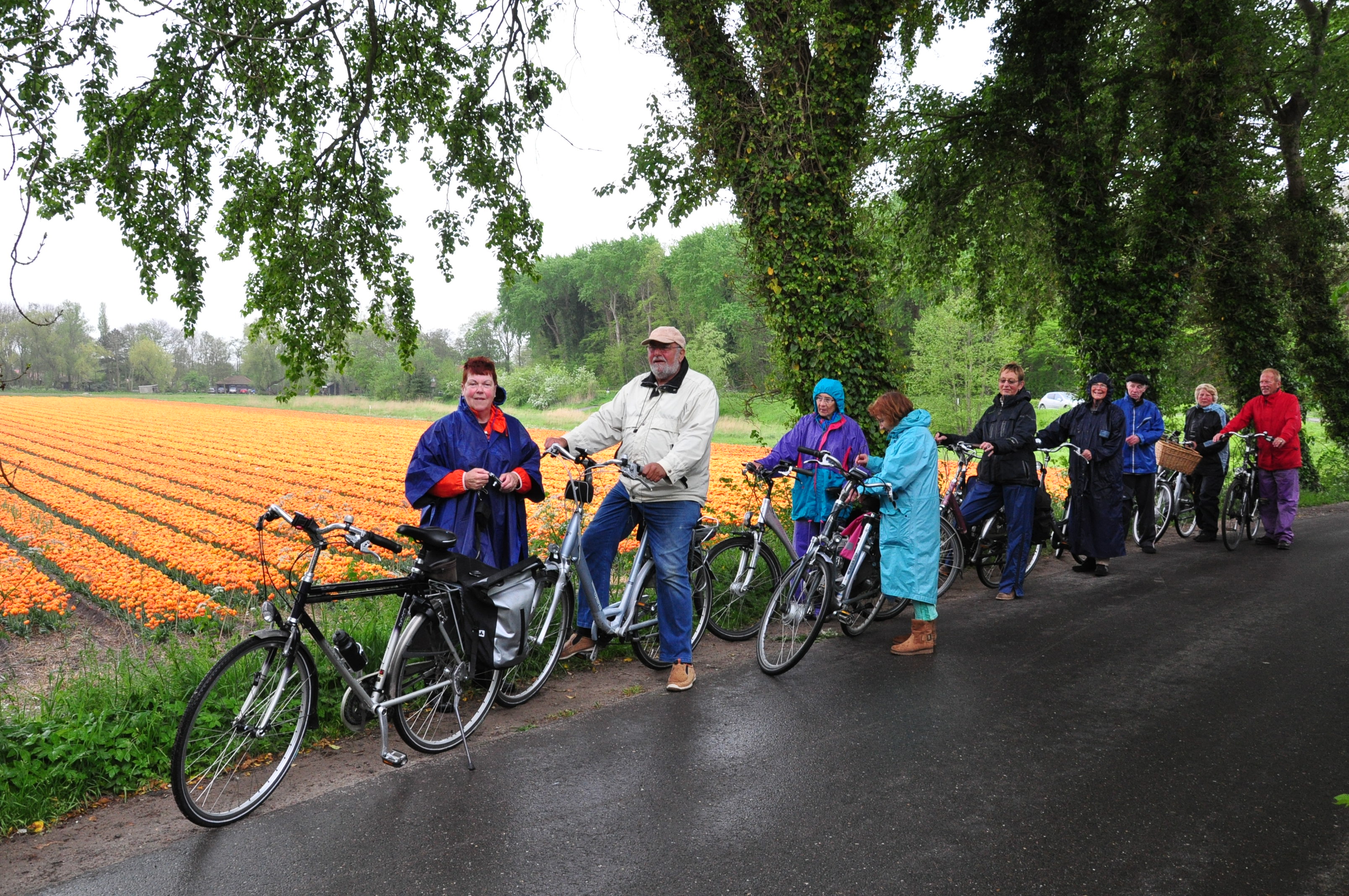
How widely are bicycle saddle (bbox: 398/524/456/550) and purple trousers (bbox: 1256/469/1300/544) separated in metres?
10.2

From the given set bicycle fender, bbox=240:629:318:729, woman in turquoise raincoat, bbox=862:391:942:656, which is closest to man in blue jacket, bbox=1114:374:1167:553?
woman in turquoise raincoat, bbox=862:391:942:656

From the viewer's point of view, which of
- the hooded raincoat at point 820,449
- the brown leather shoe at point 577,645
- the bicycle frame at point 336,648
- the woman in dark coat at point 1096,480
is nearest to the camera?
the bicycle frame at point 336,648

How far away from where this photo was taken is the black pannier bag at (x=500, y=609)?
4246mm

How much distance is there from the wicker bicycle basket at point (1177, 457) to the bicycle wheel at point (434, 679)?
8776 mm

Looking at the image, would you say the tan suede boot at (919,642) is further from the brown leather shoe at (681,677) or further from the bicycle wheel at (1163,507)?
the bicycle wheel at (1163,507)

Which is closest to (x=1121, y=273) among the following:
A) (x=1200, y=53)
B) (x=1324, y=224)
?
(x=1200, y=53)

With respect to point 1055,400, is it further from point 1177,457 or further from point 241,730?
point 241,730

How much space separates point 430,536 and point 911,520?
3248 mm

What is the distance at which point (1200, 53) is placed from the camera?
40.0ft

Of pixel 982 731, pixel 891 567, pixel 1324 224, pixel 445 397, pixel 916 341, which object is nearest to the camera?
pixel 982 731

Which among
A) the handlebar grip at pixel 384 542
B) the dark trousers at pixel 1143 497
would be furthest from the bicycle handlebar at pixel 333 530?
the dark trousers at pixel 1143 497

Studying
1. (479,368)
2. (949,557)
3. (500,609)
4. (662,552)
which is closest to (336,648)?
(500,609)

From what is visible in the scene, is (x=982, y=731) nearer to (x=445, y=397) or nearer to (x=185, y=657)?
(x=185, y=657)

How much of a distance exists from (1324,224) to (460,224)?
53.3 feet
